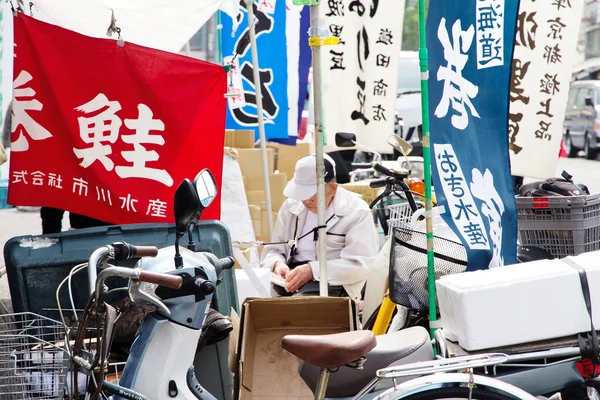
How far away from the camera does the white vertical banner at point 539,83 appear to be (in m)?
7.39

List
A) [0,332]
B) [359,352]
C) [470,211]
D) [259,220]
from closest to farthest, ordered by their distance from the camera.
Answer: [359,352], [0,332], [470,211], [259,220]

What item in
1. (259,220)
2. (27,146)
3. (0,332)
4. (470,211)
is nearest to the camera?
(0,332)

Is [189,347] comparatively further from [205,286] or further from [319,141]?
[319,141]

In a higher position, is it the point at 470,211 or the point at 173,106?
the point at 173,106

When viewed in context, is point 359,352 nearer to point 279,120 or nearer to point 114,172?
point 114,172

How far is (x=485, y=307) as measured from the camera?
362 cm

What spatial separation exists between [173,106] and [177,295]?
7.42 feet

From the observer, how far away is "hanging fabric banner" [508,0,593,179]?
738 centimetres

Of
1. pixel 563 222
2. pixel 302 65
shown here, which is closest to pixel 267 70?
pixel 302 65

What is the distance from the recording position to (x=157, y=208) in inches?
206

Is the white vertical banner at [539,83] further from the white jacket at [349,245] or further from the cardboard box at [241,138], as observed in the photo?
the cardboard box at [241,138]

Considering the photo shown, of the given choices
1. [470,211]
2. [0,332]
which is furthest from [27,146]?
[470,211]

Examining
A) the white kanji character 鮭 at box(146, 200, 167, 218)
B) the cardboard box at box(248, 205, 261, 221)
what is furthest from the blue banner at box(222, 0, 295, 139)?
the white kanji character 鮭 at box(146, 200, 167, 218)

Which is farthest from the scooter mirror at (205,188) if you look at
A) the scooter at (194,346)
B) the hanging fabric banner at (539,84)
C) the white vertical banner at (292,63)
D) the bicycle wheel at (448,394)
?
the white vertical banner at (292,63)
